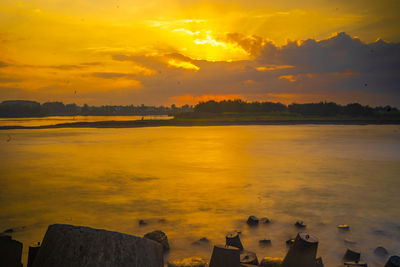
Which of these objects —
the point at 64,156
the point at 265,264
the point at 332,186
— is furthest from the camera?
the point at 64,156

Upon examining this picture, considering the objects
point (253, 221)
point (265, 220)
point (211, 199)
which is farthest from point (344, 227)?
point (211, 199)

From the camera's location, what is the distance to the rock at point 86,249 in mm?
3814

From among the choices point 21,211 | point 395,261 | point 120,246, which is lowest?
point 21,211

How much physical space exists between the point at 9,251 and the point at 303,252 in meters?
4.11

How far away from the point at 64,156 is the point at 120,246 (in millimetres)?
21987

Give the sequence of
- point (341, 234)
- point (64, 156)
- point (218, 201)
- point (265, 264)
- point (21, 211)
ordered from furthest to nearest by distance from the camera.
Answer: point (64, 156) → point (218, 201) → point (21, 211) → point (341, 234) → point (265, 264)

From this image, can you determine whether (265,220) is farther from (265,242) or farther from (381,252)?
(381,252)

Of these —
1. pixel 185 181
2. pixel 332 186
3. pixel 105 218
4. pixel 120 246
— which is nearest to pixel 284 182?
pixel 332 186

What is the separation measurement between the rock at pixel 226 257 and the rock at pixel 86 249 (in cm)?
137

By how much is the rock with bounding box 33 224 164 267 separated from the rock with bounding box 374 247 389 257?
5.17 m

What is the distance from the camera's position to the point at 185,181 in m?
15.0

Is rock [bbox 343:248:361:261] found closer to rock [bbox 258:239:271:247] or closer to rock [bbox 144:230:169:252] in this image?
rock [bbox 258:239:271:247]

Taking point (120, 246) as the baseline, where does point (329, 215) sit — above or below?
below

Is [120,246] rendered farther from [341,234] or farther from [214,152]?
[214,152]
